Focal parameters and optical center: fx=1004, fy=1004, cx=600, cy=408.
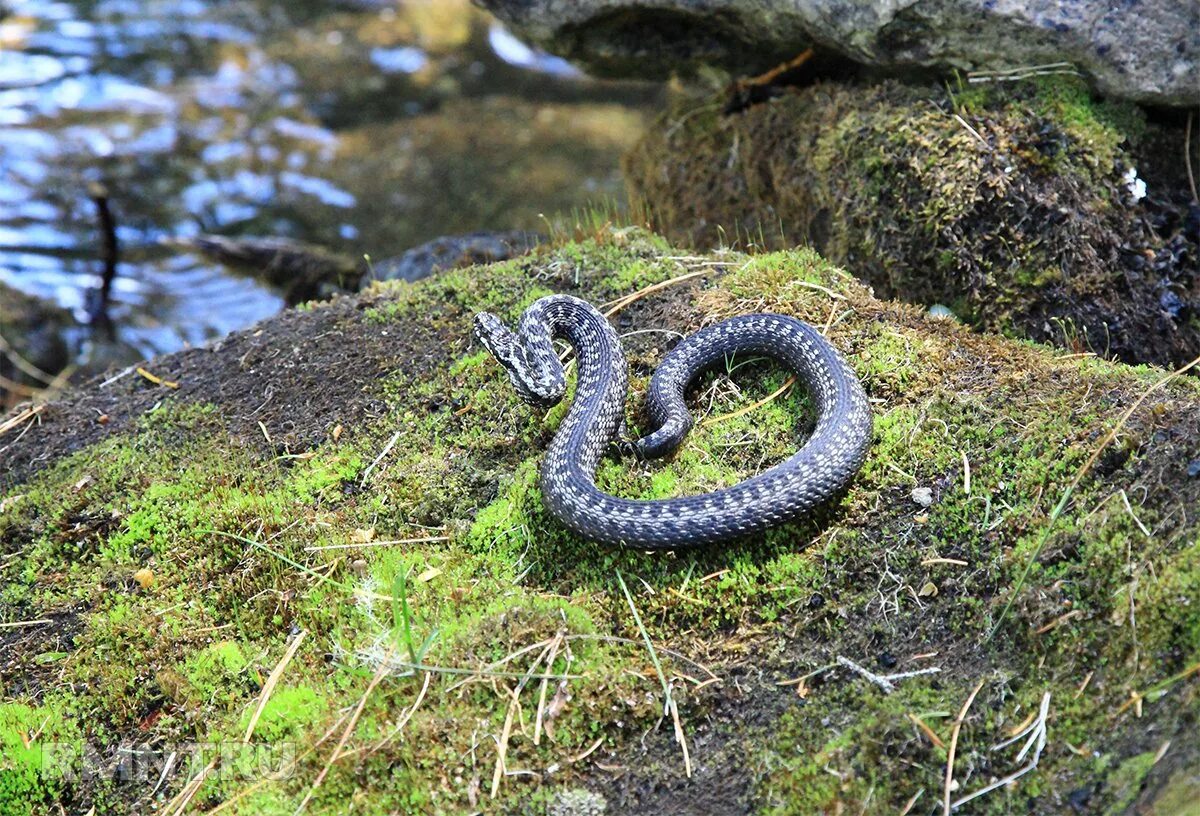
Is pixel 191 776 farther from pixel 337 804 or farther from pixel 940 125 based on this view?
pixel 940 125

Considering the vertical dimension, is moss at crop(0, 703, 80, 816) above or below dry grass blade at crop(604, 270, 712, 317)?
below

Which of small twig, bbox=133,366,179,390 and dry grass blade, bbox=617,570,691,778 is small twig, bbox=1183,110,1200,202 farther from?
small twig, bbox=133,366,179,390

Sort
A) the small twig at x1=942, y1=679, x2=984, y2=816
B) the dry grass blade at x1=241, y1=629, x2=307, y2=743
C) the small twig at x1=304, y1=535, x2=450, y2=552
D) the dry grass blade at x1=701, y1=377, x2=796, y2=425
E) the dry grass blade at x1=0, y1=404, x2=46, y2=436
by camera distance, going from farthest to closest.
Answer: the dry grass blade at x1=0, y1=404, x2=46, y2=436 → the dry grass blade at x1=701, y1=377, x2=796, y2=425 → the small twig at x1=304, y1=535, x2=450, y2=552 → the dry grass blade at x1=241, y1=629, x2=307, y2=743 → the small twig at x1=942, y1=679, x2=984, y2=816

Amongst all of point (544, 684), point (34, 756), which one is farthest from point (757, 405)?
point (34, 756)

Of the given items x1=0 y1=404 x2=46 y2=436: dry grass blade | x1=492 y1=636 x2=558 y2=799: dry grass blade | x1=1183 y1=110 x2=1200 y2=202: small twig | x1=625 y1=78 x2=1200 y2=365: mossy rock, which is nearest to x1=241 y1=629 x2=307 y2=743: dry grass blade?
x1=492 y1=636 x2=558 y2=799: dry grass blade

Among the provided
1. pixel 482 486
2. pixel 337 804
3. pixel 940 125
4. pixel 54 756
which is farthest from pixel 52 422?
pixel 940 125

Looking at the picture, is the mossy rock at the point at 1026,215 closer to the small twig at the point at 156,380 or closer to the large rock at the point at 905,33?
the large rock at the point at 905,33
